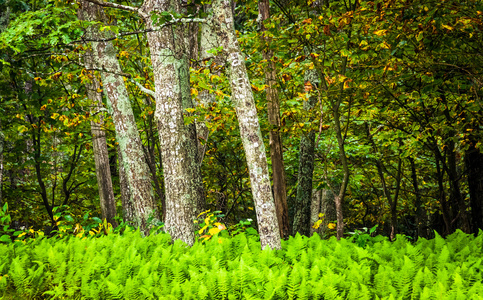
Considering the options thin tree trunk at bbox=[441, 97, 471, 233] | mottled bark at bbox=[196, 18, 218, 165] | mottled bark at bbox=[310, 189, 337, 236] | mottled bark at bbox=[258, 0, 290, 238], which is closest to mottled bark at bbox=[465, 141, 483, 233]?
thin tree trunk at bbox=[441, 97, 471, 233]

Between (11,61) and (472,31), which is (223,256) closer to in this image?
(472,31)

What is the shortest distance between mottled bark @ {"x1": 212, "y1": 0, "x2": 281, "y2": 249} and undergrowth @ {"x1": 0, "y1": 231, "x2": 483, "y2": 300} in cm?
35

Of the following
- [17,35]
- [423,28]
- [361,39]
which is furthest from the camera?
[17,35]

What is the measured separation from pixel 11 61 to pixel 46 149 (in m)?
5.49

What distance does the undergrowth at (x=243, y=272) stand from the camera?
309 cm

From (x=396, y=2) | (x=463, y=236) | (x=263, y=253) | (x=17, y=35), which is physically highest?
(x=17, y=35)

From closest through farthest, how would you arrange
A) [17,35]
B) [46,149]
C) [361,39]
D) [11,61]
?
[361,39] < [17,35] < [11,61] < [46,149]

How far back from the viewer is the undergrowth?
3.09 metres

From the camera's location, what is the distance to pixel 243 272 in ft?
10.8

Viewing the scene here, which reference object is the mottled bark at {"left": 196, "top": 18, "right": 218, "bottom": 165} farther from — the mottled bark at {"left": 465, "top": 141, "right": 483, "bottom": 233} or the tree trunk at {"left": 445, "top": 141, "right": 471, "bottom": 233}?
the mottled bark at {"left": 465, "top": 141, "right": 483, "bottom": 233}

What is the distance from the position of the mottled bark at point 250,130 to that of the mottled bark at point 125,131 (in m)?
3.65

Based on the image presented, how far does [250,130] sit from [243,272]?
1.88 meters

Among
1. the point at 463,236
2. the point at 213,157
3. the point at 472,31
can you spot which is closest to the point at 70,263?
the point at 463,236

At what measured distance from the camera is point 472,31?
4.86 meters
